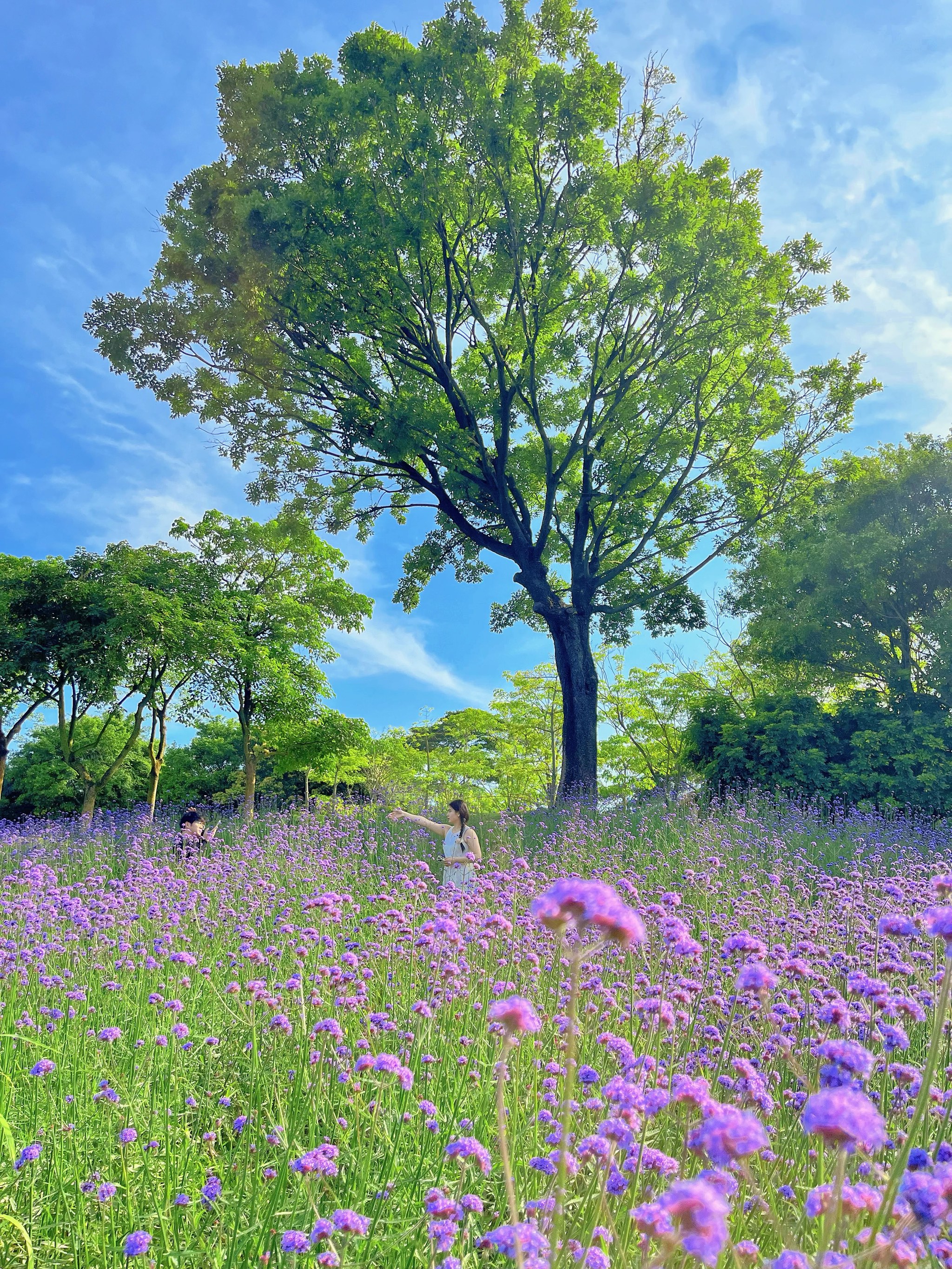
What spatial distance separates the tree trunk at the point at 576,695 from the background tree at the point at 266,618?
23.1 ft

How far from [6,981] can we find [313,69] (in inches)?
621

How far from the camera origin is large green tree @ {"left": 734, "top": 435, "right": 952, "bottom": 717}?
60.8 feet

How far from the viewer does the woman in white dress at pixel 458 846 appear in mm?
7082

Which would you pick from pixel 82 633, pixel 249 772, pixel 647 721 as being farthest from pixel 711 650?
pixel 82 633

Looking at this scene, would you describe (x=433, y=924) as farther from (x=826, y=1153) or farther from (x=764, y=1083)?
(x=826, y=1153)

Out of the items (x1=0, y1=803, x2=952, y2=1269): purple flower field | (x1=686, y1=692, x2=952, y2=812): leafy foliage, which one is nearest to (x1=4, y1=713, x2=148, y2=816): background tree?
(x1=686, y1=692, x2=952, y2=812): leafy foliage

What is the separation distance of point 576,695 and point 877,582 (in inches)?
354

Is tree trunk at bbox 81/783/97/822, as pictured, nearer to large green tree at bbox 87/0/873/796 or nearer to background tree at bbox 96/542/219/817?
background tree at bbox 96/542/219/817

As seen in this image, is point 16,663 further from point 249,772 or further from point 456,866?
point 456,866

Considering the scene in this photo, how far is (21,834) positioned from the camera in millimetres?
14227

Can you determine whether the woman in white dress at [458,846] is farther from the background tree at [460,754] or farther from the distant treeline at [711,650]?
the background tree at [460,754]

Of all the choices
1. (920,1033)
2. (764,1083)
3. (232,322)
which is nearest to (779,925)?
(920,1033)

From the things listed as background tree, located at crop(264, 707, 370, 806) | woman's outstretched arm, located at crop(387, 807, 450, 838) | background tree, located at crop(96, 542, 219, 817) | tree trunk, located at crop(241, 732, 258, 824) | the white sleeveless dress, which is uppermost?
background tree, located at crop(96, 542, 219, 817)

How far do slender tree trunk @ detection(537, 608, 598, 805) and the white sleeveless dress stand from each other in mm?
7106
